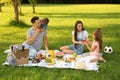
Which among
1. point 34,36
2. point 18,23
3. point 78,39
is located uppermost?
point 34,36

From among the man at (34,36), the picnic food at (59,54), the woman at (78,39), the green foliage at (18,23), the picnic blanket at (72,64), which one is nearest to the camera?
the picnic blanket at (72,64)

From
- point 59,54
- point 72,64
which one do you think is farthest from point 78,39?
point 72,64

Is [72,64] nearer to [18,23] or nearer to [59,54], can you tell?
[59,54]

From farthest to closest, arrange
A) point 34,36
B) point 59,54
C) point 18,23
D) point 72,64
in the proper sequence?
1. point 18,23
2. point 59,54
3. point 34,36
4. point 72,64

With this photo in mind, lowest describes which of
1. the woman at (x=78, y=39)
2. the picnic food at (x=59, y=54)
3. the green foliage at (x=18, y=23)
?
the green foliage at (x=18, y=23)

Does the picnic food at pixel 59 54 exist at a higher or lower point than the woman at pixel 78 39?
lower

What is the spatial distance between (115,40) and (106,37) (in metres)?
0.82

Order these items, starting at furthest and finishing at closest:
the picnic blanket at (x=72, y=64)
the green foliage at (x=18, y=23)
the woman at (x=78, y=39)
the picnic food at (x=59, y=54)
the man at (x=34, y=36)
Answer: the green foliage at (x=18, y=23) → the woman at (x=78, y=39) → the picnic food at (x=59, y=54) → the man at (x=34, y=36) → the picnic blanket at (x=72, y=64)

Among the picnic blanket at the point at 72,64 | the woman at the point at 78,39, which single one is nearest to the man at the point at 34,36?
the picnic blanket at the point at 72,64

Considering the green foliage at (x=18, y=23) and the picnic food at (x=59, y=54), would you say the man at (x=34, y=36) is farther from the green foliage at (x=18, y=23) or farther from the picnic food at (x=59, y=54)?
the green foliage at (x=18, y=23)

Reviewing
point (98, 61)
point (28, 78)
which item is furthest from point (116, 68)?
point (28, 78)

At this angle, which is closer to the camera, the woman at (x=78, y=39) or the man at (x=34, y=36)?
the man at (x=34, y=36)

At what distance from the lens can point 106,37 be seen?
12148 mm

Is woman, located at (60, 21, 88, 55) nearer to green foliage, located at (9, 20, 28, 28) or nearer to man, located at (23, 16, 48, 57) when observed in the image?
man, located at (23, 16, 48, 57)
